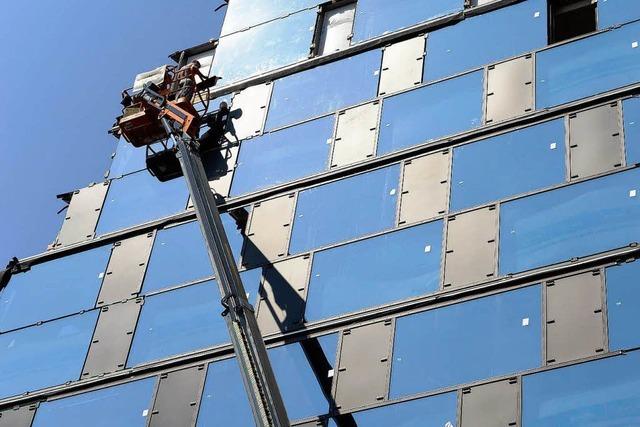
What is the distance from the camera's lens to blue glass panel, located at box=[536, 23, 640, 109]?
24250mm

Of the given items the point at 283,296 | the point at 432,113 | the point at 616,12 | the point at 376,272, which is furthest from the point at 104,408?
the point at 616,12

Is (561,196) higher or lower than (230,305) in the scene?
higher

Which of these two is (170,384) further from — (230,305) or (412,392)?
(412,392)

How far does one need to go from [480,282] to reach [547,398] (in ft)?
9.86

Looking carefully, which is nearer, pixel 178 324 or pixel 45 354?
pixel 178 324

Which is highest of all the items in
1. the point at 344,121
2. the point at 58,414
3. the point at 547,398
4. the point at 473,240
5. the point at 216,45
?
the point at 216,45

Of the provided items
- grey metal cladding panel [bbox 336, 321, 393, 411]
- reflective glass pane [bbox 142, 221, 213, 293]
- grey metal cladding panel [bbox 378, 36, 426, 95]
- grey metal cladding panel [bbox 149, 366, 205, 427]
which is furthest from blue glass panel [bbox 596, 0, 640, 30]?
grey metal cladding panel [bbox 149, 366, 205, 427]

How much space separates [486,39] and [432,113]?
218 cm

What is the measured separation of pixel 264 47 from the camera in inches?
1216

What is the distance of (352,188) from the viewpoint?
83.7ft

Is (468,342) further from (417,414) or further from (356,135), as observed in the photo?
(356,135)

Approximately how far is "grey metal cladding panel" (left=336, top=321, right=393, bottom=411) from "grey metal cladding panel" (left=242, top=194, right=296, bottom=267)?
3.03 metres

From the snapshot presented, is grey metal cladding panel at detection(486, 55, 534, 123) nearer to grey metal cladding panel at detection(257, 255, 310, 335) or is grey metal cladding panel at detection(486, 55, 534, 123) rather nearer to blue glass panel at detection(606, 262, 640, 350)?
grey metal cladding panel at detection(257, 255, 310, 335)

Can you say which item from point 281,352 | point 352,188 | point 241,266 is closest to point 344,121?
point 352,188
